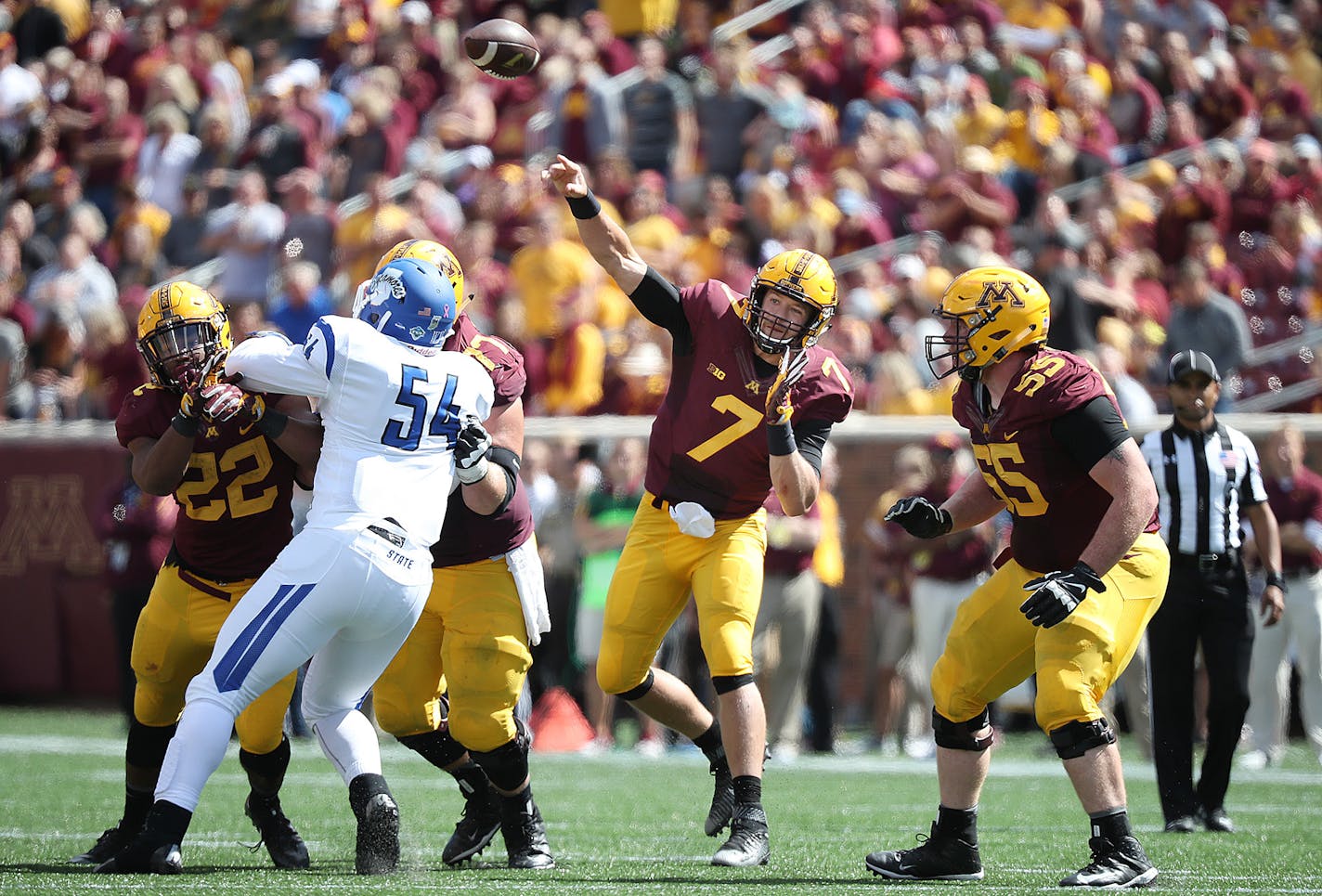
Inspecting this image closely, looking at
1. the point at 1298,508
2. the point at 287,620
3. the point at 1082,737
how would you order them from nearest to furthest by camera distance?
1. the point at 287,620
2. the point at 1082,737
3. the point at 1298,508

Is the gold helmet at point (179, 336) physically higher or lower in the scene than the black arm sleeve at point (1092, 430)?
higher

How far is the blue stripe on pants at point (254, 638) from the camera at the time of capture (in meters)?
4.92

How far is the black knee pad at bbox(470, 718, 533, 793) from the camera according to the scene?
222 inches

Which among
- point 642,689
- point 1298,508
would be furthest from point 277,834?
point 1298,508

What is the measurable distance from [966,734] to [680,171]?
947 cm

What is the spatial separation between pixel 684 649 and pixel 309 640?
610 cm

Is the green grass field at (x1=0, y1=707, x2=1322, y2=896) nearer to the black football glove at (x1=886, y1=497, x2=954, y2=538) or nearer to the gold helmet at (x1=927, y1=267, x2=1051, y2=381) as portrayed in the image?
the black football glove at (x1=886, y1=497, x2=954, y2=538)

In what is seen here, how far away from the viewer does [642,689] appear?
6.25 metres

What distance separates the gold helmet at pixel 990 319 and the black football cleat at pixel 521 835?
1867mm

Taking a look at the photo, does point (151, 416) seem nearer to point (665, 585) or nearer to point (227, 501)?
point (227, 501)

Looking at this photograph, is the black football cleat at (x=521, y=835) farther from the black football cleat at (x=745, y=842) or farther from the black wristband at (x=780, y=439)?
the black wristband at (x=780, y=439)

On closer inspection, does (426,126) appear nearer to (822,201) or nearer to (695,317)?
(822,201)

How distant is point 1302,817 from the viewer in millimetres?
7477

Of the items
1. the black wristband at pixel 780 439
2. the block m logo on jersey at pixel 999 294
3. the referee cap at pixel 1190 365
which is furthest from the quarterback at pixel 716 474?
the referee cap at pixel 1190 365
